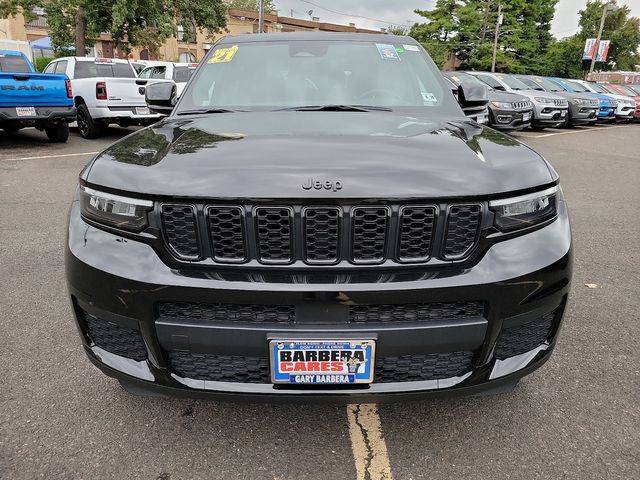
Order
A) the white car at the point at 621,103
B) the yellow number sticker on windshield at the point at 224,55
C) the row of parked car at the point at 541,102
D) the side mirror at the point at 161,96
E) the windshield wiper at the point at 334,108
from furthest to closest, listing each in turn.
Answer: the white car at the point at 621,103, the row of parked car at the point at 541,102, the side mirror at the point at 161,96, the yellow number sticker on windshield at the point at 224,55, the windshield wiper at the point at 334,108

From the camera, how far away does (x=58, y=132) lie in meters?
10.7

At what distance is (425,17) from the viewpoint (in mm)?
55656

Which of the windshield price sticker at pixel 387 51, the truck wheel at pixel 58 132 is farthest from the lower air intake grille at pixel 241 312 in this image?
the truck wheel at pixel 58 132

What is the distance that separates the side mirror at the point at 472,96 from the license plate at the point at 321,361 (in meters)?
2.27

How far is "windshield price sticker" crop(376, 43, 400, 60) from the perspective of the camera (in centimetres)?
332

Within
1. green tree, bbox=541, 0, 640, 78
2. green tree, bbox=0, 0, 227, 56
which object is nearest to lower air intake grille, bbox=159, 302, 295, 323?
green tree, bbox=0, 0, 227, 56

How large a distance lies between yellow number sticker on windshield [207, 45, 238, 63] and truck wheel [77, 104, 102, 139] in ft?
29.2

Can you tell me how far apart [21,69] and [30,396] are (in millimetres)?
10729

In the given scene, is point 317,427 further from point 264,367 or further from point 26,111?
point 26,111

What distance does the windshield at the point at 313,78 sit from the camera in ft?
9.77

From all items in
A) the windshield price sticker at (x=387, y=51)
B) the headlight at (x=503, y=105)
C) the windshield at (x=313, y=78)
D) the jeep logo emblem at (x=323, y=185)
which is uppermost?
the windshield price sticker at (x=387, y=51)

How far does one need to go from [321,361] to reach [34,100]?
32.4ft

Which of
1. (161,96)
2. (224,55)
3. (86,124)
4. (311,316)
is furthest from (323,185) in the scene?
(86,124)

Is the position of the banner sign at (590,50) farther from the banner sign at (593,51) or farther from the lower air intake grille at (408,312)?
the lower air intake grille at (408,312)
